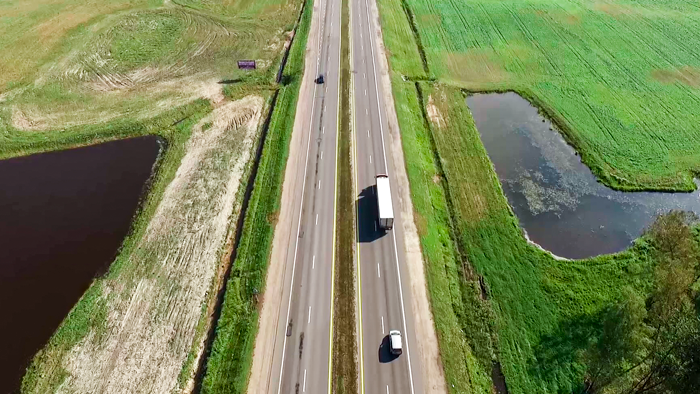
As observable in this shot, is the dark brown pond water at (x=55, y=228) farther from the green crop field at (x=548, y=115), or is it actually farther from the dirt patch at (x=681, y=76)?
the dirt patch at (x=681, y=76)

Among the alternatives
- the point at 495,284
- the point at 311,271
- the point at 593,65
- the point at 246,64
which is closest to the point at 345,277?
the point at 311,271

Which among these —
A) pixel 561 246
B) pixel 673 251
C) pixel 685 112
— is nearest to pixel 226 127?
pixel 561 246

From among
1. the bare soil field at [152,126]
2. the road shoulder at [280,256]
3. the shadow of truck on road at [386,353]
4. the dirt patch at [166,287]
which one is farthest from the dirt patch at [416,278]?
the dirt patch at [166,287]

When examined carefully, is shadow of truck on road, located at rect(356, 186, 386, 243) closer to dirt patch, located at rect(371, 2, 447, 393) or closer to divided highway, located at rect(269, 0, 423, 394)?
divided highway, located at rect(269, 0, 423, 394)

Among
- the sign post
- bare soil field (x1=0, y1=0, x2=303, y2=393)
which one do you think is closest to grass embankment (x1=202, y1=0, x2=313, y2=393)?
bare soil field (x1=0, y1=0, x2=303, y2=393)

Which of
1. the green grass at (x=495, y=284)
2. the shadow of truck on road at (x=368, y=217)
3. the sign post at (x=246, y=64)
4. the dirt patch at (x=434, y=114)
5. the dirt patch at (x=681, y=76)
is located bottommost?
the green grass at (x=495, y=284)

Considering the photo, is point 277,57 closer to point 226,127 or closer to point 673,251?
point 226,127
